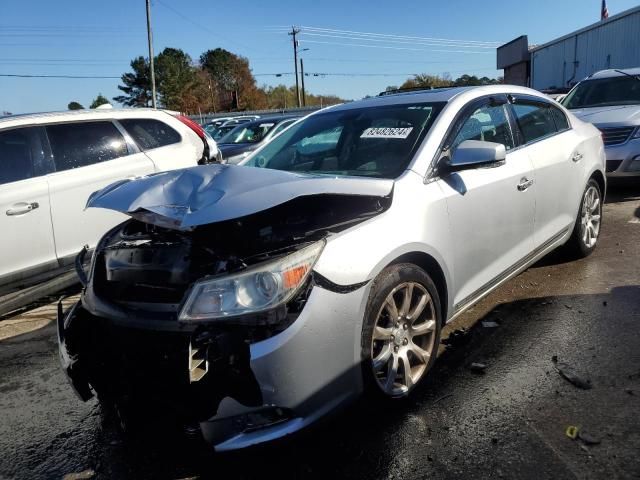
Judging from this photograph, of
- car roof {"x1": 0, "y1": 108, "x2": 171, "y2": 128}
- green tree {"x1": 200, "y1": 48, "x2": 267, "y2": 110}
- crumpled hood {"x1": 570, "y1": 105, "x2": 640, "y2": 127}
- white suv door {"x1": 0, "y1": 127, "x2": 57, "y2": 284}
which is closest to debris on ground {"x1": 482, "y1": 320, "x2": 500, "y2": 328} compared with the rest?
white suv door {"x1": 0, "y1": 127, "x2": 57, "y2": 284}

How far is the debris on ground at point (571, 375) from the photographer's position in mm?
2864

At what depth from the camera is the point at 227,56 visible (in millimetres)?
86688

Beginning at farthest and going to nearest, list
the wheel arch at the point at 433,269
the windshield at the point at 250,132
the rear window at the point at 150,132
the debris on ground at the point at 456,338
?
the windshield at the point at 250,132, the rear window at the point at 150,132, the debris on ground at the point at 456,338, the wheel arch at the point at 433,269

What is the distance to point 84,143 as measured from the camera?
5.02 meters

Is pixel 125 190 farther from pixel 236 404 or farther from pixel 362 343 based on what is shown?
pixel 362 343

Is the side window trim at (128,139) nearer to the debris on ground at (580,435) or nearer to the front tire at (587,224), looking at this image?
the front tire at (587,224)

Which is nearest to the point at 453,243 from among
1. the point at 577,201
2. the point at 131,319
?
the point at 131,319

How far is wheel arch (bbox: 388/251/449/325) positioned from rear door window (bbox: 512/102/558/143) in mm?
1686

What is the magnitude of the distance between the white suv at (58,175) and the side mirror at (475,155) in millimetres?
3390

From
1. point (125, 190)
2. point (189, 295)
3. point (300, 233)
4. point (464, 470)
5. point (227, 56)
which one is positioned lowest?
point (464, 470)

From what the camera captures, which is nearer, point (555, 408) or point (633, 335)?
point (555, 408)

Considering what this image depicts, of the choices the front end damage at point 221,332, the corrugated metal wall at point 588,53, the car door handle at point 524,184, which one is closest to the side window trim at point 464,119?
the car door handle at point 524,184

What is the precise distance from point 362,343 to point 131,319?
104 cm

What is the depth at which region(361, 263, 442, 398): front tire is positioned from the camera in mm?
2449
